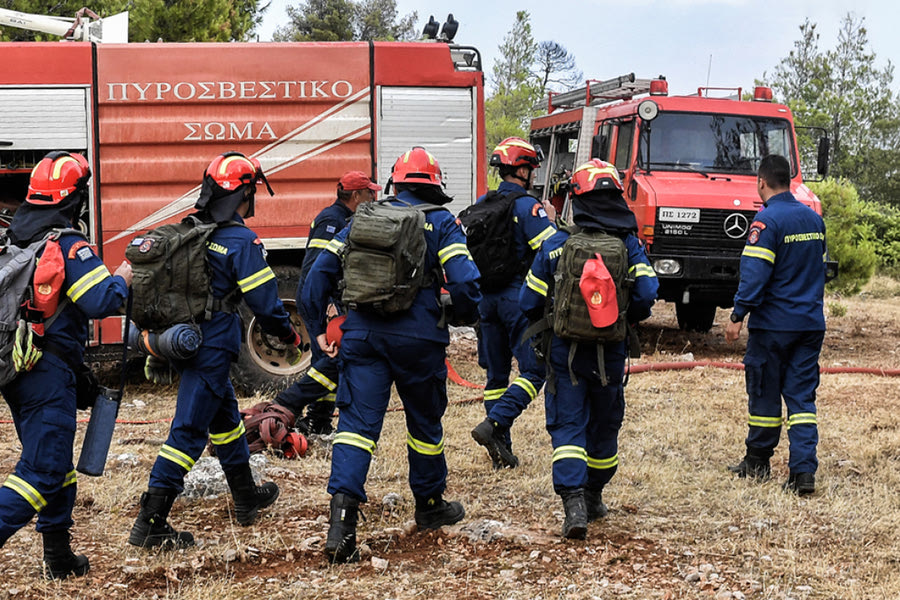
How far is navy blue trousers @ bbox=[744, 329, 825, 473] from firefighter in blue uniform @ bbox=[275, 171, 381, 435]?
2.54m

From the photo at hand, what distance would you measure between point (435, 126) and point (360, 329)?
3.92 m

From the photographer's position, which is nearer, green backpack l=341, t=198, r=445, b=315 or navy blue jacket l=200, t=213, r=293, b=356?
green backpack l=341, t=198, r=445, b=315

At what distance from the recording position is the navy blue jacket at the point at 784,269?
554cm

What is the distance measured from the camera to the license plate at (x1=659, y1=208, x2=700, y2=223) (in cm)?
988

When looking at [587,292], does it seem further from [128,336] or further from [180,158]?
[180,158]

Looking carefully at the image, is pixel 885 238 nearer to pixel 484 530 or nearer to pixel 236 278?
pixel 484 530

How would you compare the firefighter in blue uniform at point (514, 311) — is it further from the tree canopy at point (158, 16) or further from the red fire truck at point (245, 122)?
the tree canopy at point (158, 16)

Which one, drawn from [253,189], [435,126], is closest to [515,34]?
[435,126]

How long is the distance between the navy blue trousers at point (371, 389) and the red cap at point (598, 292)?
701 millimetres

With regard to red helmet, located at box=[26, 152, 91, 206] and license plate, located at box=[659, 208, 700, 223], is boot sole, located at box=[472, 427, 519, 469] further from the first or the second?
license plate, located at box=[659, 208, 700, 223]

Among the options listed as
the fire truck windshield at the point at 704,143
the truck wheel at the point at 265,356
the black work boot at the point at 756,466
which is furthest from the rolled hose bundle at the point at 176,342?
the fire truck windshield at the point at 704,143

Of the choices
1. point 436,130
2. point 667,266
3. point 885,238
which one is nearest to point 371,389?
point 436,130

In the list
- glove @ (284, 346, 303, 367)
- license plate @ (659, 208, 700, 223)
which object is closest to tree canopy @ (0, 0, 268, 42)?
glove @ (284, 346, 303, 367)

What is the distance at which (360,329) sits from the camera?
4438mm
